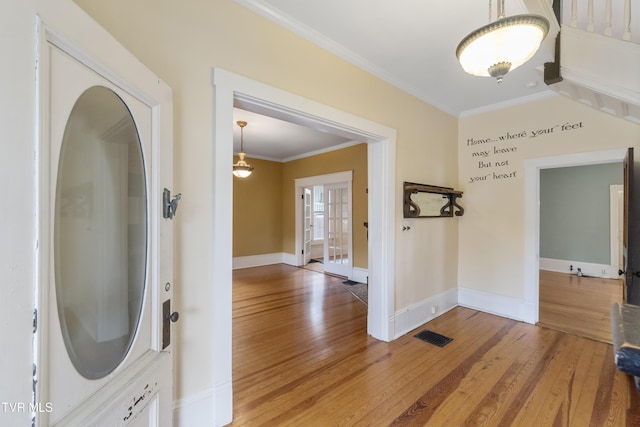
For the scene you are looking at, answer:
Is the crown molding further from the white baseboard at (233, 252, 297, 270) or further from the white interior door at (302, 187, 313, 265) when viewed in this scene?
the white baseboard at (233, 252, 297, 270)

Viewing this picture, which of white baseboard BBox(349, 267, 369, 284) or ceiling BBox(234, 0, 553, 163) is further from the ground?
ceiling BBox(234, 0, 553, 163)

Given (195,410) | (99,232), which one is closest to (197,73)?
(99,232)

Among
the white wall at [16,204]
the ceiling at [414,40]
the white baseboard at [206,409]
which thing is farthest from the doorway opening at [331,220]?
the white wall at [16,204]

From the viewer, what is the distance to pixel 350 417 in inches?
71.1

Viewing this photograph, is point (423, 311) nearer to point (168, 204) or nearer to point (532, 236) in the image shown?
point (532, 236)

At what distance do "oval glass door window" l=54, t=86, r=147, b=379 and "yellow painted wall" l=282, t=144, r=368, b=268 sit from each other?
14.5 ft

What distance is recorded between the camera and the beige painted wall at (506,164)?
3002mm

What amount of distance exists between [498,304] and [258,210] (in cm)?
522

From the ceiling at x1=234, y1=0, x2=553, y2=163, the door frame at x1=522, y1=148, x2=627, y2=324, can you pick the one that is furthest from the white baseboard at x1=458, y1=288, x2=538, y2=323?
the ceiling at x1=234, y1=0, x2=553, y2=163

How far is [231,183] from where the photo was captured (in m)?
1.79

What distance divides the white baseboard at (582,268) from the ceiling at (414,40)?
4601 millimetres

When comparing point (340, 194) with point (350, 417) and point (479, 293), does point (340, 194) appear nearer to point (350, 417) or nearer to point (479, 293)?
point (479, 293)

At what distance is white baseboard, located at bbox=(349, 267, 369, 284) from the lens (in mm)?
5242

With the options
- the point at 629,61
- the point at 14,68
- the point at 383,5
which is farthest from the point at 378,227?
the point at 14,68
